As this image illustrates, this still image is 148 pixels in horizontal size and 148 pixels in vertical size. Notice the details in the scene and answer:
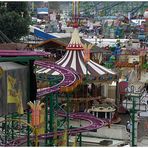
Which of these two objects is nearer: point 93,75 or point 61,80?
point 61,80

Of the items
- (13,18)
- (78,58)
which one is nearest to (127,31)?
(13,18)

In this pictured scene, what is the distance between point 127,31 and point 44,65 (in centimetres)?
4836

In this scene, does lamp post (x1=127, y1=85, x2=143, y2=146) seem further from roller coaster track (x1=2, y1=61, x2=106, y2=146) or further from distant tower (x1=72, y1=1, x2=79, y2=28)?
distant tower (x1=72, y1=1, x2=79, y2=28)

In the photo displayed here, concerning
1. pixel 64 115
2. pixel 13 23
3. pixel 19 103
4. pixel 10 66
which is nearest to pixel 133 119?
pixel 64 115

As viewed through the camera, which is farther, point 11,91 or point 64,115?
point 64,115

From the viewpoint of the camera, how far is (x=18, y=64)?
11.1 metres

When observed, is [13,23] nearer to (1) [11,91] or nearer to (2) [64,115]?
(2) [64,115]

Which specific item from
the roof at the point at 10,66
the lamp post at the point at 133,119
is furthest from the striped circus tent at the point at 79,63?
the roof at the point at 10,66

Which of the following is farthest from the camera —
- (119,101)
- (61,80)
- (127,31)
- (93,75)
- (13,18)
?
(127,31)

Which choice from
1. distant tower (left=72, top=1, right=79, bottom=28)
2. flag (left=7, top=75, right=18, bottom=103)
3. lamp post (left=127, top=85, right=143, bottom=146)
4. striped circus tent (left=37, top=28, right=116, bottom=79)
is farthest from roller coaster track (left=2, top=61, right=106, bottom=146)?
distant tower (left=72, top=1, right=79, bottom=28)

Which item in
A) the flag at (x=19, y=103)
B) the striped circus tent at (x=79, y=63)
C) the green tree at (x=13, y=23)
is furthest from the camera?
the green tree at (x=13, y=23)

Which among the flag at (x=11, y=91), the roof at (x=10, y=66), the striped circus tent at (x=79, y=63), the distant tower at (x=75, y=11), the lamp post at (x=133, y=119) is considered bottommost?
the lamp post at (x=133, y=119)

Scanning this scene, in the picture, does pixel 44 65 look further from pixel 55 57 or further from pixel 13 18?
pixel 13 18

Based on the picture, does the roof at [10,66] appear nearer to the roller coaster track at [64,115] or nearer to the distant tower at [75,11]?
the roller coaster track at [64,115]
